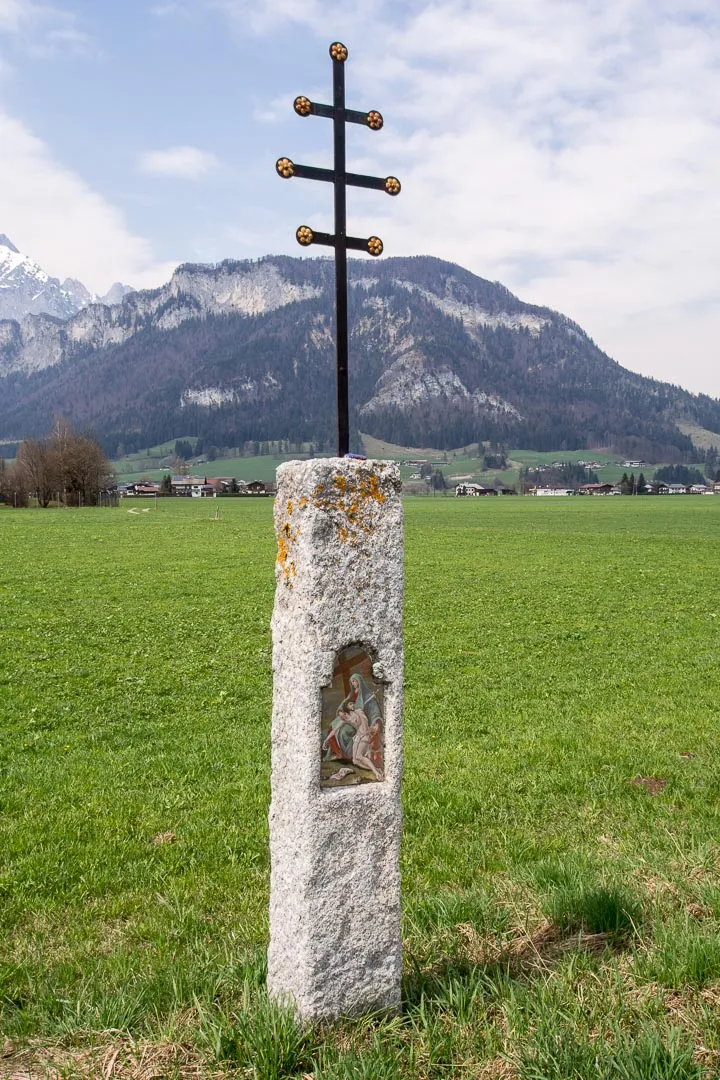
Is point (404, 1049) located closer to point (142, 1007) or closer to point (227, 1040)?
point (227, 1040)

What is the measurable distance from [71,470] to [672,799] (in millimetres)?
108825

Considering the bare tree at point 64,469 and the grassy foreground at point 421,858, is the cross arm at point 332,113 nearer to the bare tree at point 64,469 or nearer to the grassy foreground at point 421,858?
the grassy foreground at point 421,858

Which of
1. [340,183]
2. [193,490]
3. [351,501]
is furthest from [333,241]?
[193,490]

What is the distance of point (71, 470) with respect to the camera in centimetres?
10706

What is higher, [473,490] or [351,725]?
[473,490]

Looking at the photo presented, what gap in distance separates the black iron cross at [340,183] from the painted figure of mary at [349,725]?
A: 4.83ft

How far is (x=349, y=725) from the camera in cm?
382

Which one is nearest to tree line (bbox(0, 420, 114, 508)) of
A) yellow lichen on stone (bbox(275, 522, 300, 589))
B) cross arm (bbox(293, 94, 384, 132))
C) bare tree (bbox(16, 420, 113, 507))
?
A: bare tree (bbox(16, 420, 113, 507))

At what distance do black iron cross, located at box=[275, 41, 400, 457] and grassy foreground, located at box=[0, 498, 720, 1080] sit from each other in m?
2.97

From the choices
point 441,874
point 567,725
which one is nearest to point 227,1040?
point 441,874

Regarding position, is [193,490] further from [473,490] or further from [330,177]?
[330,177]

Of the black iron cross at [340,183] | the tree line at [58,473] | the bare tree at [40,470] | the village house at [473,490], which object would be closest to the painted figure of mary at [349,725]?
the black iron cross at [340,183]

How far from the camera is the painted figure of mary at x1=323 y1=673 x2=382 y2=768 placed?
12.4ft

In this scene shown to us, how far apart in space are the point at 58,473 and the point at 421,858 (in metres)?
110
